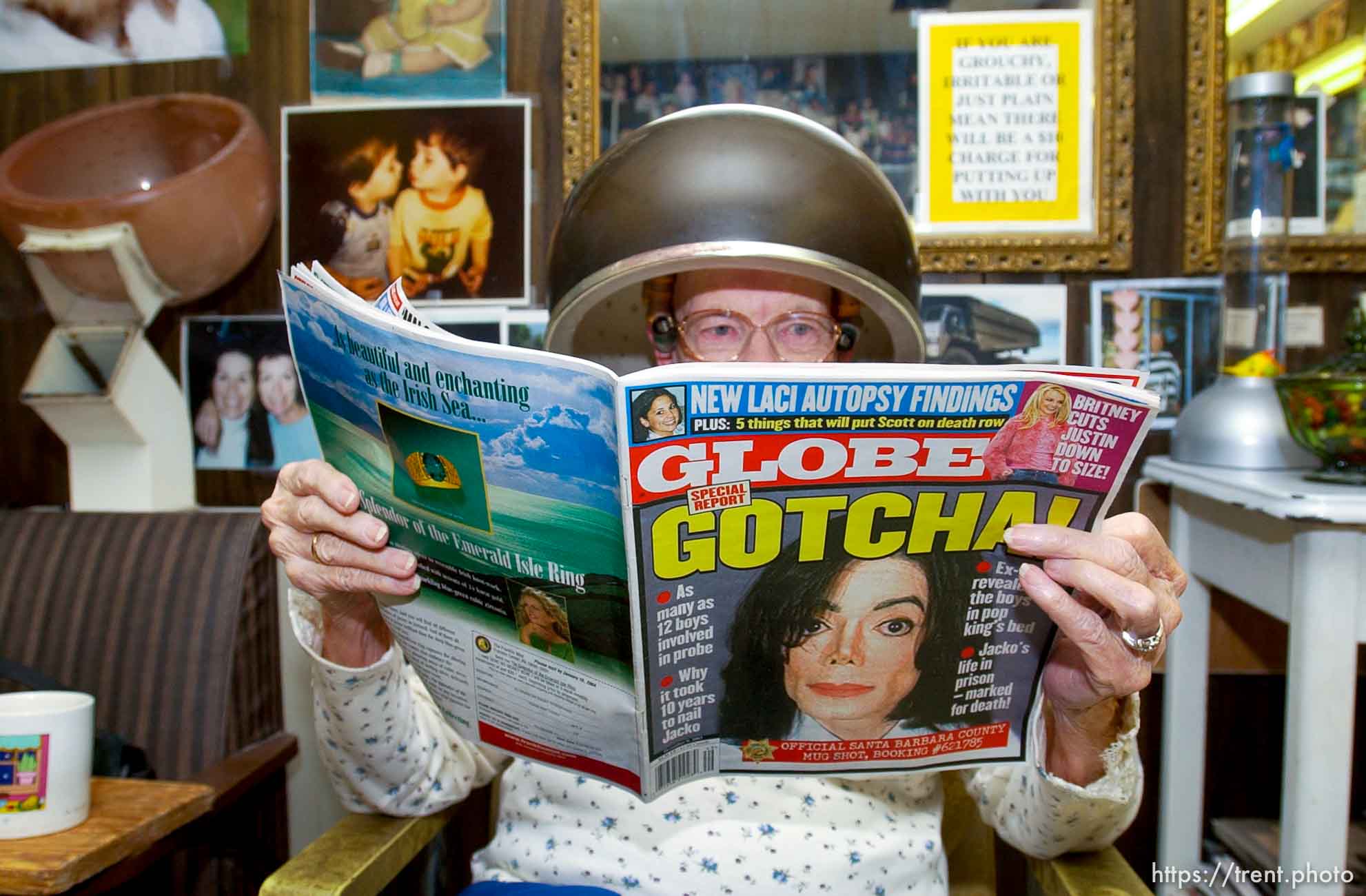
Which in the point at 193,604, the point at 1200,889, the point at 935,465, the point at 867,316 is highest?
the point at 867,316

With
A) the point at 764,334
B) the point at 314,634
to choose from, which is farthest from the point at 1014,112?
the point at 314,634

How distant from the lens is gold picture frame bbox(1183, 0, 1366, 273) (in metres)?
1.20

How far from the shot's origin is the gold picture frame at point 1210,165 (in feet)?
3.95

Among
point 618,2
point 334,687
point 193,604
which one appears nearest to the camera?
point 334,687

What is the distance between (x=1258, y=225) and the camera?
113cm

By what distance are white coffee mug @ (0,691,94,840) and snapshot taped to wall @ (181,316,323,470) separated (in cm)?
62

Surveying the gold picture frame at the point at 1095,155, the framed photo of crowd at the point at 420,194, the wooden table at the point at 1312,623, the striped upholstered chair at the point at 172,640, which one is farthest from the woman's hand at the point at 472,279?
the wooden table at the point at 1312,623

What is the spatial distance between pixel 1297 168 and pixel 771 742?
43.5 inches

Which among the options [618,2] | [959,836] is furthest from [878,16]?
[959,836]

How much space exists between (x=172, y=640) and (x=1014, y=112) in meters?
1.28

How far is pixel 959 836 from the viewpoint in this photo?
3.23 feet

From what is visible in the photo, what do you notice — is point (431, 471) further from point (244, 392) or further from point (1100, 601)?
point (244, 392)

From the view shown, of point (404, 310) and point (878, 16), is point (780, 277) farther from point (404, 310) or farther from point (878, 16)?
point (878, 16)

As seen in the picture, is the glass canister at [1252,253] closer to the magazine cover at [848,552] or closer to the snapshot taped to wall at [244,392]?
the magazine cover at [848,552]
